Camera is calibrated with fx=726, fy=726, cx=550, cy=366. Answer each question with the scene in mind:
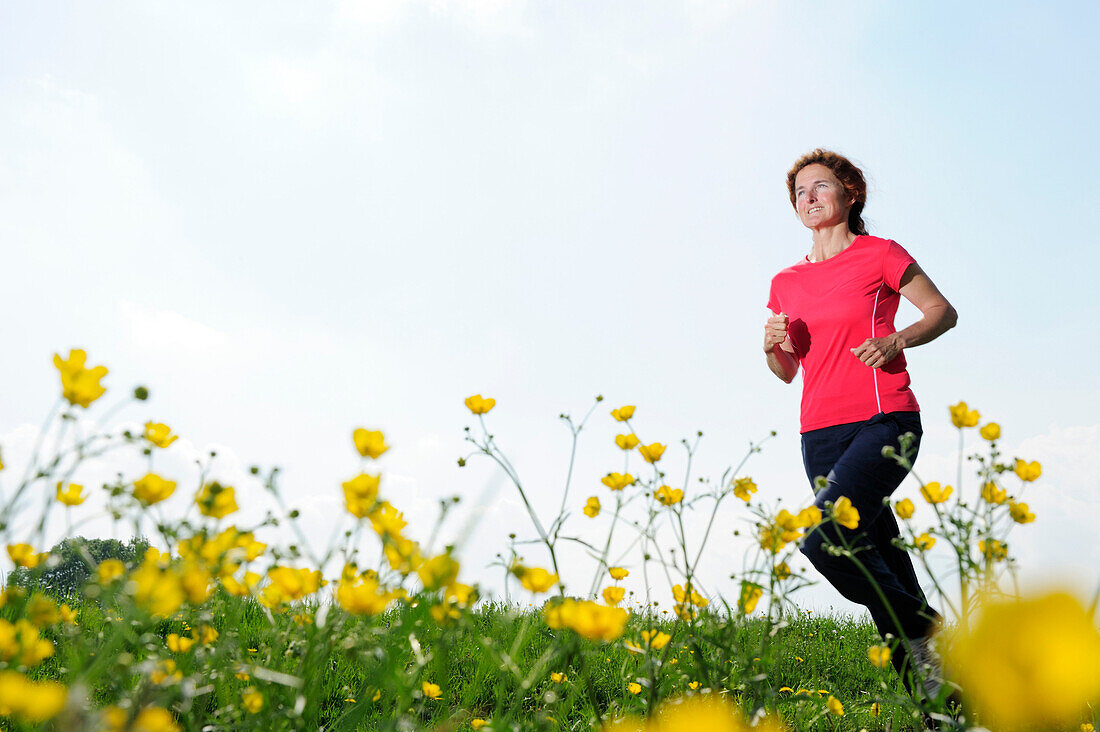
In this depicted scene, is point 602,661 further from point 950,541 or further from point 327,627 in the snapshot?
point 327,627

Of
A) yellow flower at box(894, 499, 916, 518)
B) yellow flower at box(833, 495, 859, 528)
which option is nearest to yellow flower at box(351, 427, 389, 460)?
yellow flower at box(833, 495, 859, 528)

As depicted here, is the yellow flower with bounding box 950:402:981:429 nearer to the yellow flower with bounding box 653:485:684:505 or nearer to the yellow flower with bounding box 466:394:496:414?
the yellow flower with bounding box 653:485:684:505

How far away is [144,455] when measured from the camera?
1.72m

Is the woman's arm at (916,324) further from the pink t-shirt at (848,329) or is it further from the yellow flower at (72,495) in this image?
the yellow flower at (72,495)

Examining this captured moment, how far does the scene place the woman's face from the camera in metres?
3.33

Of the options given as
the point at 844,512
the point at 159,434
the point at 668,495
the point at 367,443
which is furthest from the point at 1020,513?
the point at 159,434

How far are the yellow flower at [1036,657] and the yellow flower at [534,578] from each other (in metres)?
0.69

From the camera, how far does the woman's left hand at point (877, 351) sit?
8.76ft

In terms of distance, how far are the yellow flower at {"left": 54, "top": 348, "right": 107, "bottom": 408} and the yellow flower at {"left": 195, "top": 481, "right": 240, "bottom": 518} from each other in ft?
1.20

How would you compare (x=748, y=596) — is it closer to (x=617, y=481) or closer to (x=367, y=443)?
(x=617, y=481)

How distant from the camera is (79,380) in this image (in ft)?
4.59

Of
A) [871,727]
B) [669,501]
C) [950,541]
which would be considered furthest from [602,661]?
[950,541]

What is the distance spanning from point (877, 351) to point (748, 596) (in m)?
1.33

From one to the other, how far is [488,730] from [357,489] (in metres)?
A: 0.51
